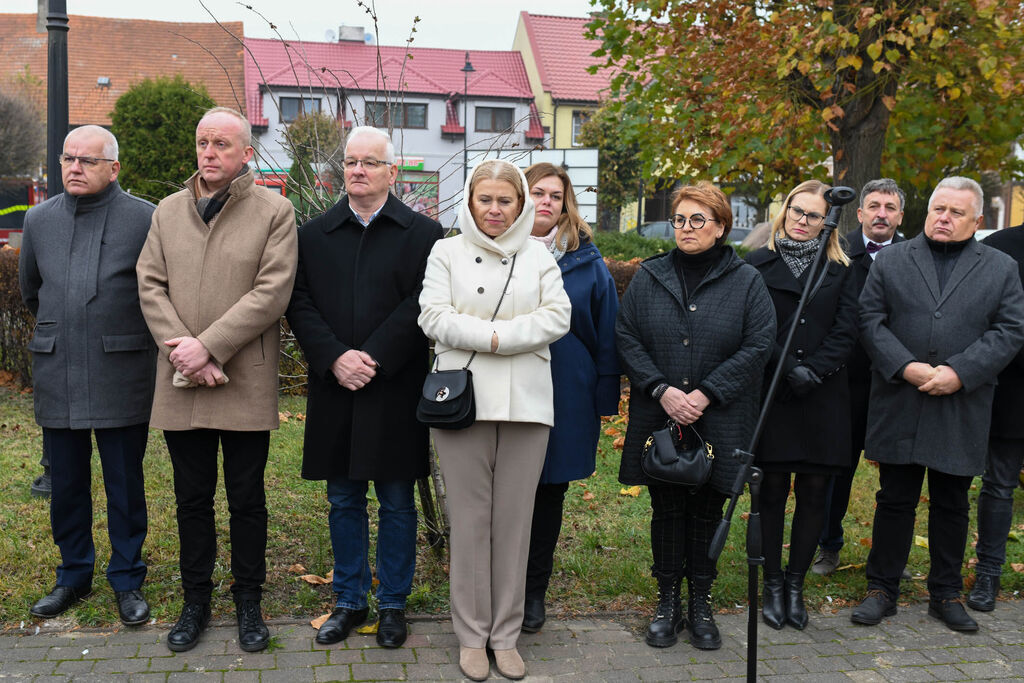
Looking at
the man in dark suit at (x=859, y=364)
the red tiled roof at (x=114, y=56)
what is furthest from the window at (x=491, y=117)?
the man in dark suit at (x=859, y=364)

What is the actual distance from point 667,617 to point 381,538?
1376mm

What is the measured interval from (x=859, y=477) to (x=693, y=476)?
13.6ft

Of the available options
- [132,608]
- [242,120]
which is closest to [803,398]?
[242,120]

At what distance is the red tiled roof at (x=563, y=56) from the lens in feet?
148

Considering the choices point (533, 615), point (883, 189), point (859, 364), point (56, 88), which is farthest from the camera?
point (56, 88)

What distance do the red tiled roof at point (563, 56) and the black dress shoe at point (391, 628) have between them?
1641 inches

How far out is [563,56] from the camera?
47000 millimetres

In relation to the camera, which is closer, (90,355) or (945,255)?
(90,355)

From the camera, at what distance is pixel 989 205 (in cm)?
3148

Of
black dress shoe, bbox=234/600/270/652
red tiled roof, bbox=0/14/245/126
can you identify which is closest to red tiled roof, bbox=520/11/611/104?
red tiled roof, bbox=0/14/245/126

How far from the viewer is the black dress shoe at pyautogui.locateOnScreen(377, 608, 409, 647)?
14.2 ft

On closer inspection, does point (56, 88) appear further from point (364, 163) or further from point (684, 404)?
point (684, 404)

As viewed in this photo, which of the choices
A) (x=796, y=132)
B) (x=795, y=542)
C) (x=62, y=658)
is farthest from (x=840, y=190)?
(x=796, y=132)

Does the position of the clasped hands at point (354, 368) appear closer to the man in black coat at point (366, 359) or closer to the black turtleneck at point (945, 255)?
the man in black coat at point (366, 359)
